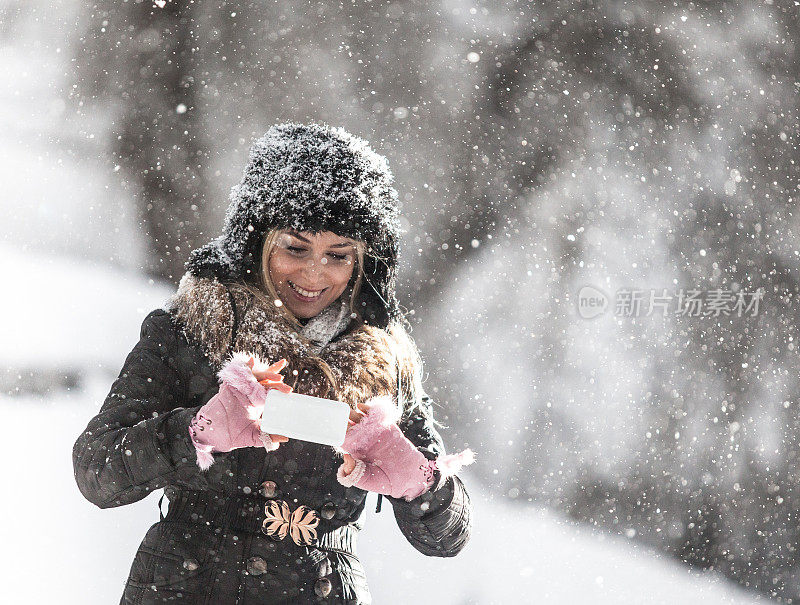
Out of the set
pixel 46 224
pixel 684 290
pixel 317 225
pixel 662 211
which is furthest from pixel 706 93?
pixel 46 224

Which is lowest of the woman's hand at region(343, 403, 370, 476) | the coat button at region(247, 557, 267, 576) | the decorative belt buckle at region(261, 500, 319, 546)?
the coat button at region(247, 557, 267, 576)

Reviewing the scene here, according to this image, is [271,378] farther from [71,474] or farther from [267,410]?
[71,474]

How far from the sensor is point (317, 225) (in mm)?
1043

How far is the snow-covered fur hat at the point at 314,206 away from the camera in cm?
104

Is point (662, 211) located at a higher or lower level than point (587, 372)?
higher

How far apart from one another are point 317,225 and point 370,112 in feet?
2.99

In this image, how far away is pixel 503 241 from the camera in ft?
6.66

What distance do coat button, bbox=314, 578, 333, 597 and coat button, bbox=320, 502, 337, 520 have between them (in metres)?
0.07

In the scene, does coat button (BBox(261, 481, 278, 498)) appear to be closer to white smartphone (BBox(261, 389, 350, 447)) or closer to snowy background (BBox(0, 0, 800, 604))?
white smartphone (BBox(261, 389, 350, 447))

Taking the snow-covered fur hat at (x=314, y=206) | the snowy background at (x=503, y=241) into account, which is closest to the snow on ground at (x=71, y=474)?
the snowy background at (x=503, y=241)

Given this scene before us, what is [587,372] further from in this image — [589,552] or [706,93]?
[706,93]

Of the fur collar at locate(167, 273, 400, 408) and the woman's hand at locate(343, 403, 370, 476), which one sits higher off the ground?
the fur collar at locate(167, 273, 400, 408)

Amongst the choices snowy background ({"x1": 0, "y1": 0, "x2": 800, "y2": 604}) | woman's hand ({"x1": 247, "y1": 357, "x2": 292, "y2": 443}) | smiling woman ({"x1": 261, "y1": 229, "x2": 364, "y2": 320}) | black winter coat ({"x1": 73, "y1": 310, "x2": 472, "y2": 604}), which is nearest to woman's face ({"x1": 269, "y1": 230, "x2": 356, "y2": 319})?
smiling woman ({"x1": 261, "y1": 229, "x2": 364, "y2": 320})

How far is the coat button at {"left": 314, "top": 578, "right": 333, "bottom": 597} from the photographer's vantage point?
0.91 metres
